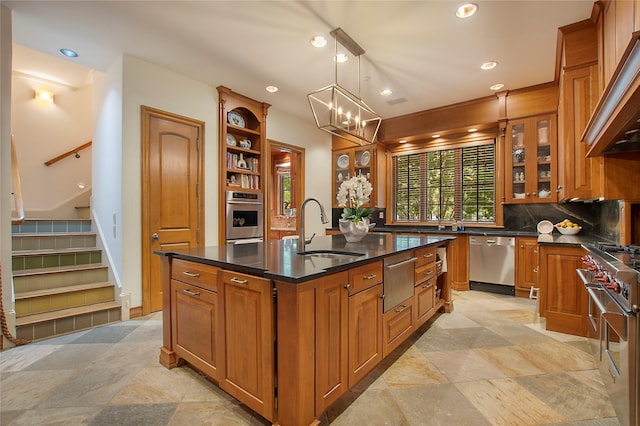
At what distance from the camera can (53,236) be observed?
3.52m

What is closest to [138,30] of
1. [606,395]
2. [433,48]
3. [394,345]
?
[433,48]

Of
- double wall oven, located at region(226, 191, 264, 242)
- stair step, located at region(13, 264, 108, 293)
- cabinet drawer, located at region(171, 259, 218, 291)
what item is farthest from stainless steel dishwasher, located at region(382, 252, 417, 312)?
stair step, located at region(13, 264, 108, 293)

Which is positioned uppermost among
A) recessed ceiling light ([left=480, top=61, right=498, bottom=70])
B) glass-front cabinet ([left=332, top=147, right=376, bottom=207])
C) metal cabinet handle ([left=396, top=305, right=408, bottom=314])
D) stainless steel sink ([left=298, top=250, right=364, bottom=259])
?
recessed ceiling light ([left=480, top=61, right=498, bottom=70])

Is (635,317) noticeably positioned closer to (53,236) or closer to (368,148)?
(368,148)

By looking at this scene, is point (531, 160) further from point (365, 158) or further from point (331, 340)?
point (331, 340)

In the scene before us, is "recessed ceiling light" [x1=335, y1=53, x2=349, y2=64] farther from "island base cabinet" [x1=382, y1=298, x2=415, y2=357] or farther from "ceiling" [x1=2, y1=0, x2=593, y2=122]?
"island base cabinet" [x1=382, y1=298, x2=415, y2=357]

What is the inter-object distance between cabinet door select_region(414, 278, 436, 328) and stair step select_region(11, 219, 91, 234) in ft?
14.2

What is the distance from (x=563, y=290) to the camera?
9.12 ft

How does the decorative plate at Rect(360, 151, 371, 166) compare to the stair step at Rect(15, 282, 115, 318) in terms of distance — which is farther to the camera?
the decorative plate at Rect(360, 151, 371, 166)

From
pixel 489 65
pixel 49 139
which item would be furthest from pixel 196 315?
pixel 49 139

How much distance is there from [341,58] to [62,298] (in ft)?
12.9

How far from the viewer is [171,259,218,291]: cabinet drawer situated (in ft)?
5.81

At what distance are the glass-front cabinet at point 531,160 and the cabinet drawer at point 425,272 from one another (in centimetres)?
229

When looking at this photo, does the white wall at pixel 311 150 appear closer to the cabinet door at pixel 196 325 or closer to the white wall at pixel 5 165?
the white wall at pixel 5 165
